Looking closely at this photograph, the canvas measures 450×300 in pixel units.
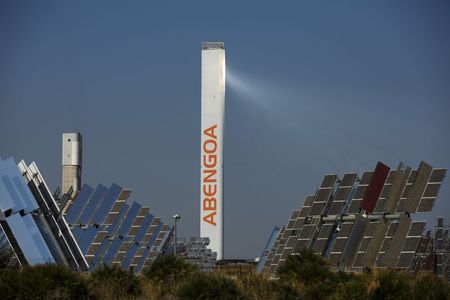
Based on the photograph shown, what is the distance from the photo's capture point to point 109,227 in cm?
5194

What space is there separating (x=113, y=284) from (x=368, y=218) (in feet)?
55.9

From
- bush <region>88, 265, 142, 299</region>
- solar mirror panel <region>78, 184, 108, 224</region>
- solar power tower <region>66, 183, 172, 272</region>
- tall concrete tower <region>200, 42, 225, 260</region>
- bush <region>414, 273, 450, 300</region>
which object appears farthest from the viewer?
tall concrete tower <region>200, 42, 225, 260</region>

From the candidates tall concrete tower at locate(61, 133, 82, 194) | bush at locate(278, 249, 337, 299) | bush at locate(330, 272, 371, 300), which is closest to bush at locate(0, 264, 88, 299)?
bush at locate(278, 249, 337, 299)

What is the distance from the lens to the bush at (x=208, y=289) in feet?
72.4

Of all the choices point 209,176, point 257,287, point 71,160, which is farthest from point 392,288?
point 71,160

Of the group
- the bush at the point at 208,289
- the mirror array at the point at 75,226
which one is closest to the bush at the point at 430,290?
the bush at the point at 208,289

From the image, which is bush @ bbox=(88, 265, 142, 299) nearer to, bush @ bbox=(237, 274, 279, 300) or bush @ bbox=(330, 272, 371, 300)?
bush @ bbox=(237, 274, 279, 300)

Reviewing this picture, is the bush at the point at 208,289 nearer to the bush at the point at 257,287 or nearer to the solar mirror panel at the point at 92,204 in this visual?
the bush at the point at 257,287

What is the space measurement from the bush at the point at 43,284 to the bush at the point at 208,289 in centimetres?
287

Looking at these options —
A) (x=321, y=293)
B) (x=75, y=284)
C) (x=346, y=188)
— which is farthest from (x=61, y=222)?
(x=321, y=293)

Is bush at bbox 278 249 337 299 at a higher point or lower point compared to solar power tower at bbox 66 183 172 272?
lower

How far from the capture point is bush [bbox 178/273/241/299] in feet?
72.4

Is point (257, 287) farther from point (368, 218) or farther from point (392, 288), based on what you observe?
point (368, 218)

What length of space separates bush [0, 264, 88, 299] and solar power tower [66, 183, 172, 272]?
2224 cm
